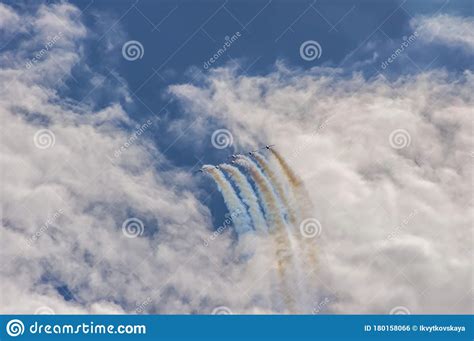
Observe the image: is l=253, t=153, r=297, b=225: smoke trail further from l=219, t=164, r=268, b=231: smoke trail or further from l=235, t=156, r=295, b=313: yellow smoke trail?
l=219, t=164, r=268, b=231: smoke trail

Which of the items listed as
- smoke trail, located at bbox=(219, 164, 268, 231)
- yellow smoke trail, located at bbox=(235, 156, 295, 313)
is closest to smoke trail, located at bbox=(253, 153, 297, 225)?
yellow smoke trail, located at bbox=(235, 156, 295, 313)

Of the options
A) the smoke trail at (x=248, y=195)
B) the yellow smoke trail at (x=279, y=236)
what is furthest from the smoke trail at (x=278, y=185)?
the smoke trail at (x=248, y=195)

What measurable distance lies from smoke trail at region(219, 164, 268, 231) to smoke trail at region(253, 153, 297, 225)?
11.7 feet

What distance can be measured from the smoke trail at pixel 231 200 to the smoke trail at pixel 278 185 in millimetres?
6133

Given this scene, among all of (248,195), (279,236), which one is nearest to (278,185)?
(248,195)

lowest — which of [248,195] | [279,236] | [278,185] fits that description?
[279,236]

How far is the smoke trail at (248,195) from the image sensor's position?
11044 centimetres

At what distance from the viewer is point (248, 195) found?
112 meters

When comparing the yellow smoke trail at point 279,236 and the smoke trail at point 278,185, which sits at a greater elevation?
the smoke trail at point 278,185

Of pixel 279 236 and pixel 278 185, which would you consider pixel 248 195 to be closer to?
pixel 278 185

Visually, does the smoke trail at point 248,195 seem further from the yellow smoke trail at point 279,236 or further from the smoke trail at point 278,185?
the smoke trail at point 278,185

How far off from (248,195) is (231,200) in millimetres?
3188

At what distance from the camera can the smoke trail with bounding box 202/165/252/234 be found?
112188 mm
